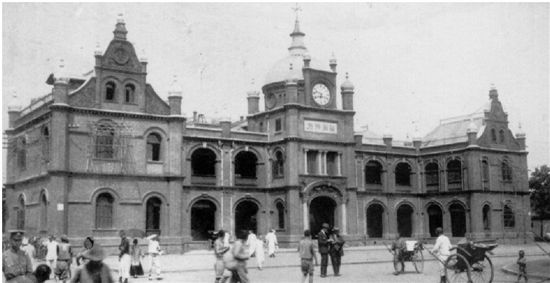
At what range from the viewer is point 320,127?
45.7m

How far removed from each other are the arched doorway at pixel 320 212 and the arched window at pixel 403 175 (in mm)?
10318

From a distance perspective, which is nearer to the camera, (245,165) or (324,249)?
(324,249)

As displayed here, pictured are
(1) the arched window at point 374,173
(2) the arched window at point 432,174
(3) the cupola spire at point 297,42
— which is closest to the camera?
(3) the cupola spire at point 297,42

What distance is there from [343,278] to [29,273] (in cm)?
1269

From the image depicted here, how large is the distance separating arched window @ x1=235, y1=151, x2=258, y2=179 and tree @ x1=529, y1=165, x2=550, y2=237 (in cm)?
3141

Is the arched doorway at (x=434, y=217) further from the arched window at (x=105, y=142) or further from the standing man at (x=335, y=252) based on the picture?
the standing man at (x=335, y=252)

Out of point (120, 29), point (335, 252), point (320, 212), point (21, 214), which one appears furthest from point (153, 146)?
point (335, 252)

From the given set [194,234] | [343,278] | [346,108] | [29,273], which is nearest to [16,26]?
[29,273]

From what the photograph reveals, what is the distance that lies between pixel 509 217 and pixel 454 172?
229 inches

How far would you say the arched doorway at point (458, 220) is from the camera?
52.0 metres

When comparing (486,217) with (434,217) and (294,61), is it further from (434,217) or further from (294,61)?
(294,61)

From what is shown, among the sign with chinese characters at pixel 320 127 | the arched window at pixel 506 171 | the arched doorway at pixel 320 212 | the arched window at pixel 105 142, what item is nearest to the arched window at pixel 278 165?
the sign with chinese characters at pixel 320 127

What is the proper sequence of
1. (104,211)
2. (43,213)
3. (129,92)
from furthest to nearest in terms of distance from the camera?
(129,92) < (104,211) < (43,213)

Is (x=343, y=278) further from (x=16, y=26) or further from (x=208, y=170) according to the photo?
(x=208, y=170)
